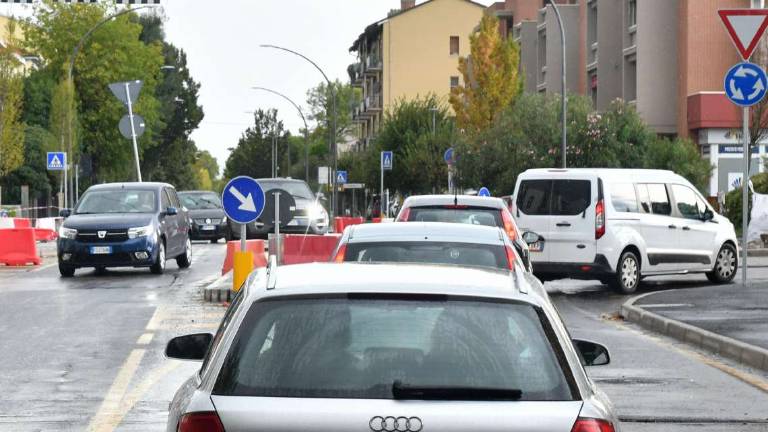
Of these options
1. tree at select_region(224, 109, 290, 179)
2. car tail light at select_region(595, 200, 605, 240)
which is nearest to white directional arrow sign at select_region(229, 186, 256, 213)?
car tail light at select_region(595, 200, 605, 240)

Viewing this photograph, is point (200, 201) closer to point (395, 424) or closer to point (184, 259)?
point (184, 259)

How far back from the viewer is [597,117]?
155ft

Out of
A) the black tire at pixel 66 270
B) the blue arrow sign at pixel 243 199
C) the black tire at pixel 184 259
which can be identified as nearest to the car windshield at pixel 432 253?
the blue arrow sign at pixel 243 199

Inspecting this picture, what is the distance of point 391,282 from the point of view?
15.7ft

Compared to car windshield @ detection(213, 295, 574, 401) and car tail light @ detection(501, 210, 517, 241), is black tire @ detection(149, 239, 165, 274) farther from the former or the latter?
car windshield @ detection(213, 295, 574, 401)

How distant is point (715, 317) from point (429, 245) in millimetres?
7247

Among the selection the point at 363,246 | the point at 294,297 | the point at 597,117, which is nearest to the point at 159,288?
the point at 363,246

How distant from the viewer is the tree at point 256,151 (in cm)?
16062

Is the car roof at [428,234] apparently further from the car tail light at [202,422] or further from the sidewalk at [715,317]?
the car tail light at [202,422]

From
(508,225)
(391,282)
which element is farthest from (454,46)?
(391,282)

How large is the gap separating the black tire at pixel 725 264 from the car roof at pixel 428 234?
13.7m

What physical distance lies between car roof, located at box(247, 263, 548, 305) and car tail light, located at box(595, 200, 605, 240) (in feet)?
55.8

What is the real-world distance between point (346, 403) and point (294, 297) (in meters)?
0.45

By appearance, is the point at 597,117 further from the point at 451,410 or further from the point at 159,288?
the point at 451,410
